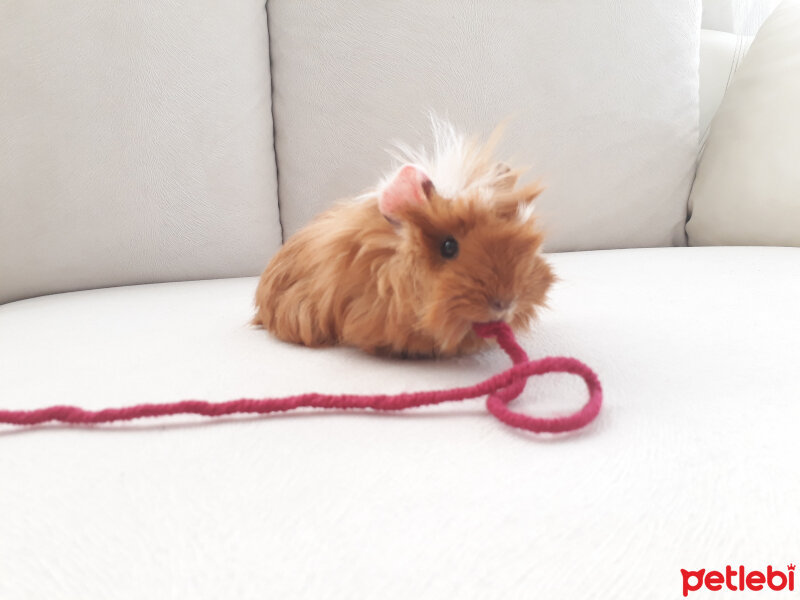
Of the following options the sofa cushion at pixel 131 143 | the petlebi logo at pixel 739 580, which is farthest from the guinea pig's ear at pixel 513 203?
the sofa cushion at pixel 131 143

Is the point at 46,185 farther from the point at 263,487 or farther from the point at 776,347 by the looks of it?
the point at 776,347

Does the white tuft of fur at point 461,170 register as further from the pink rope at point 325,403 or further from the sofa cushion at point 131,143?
the sofa cushion at point 131,143

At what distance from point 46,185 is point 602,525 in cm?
114

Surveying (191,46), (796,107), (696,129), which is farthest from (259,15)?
(796,107)

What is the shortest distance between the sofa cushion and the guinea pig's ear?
763 millimetres

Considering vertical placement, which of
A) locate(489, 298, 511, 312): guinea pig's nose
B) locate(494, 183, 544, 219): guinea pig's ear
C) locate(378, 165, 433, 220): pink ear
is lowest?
locate(489, 298, 511, 312): guinea pig's nose

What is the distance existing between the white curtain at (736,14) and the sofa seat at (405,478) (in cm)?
122

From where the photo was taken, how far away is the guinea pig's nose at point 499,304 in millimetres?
594

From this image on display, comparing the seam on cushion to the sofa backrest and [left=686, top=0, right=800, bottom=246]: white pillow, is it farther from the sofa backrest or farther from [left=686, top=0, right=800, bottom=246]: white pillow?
[left=686, top=0, right=800, bottom=246]: white pillow

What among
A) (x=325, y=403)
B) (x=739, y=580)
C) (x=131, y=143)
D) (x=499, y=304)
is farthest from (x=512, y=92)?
(x=739, y=580)

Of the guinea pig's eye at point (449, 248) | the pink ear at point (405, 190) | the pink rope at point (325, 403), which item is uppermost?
the pink ear at point (405, 190)

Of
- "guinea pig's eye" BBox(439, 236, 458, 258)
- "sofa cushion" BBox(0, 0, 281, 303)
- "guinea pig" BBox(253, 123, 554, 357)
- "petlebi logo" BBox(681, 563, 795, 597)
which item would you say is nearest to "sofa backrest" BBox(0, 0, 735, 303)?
"sofa cushion" BBox(0, 0, 281, 303)

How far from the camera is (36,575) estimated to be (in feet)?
1.13

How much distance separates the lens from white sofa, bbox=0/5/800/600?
0.34m
